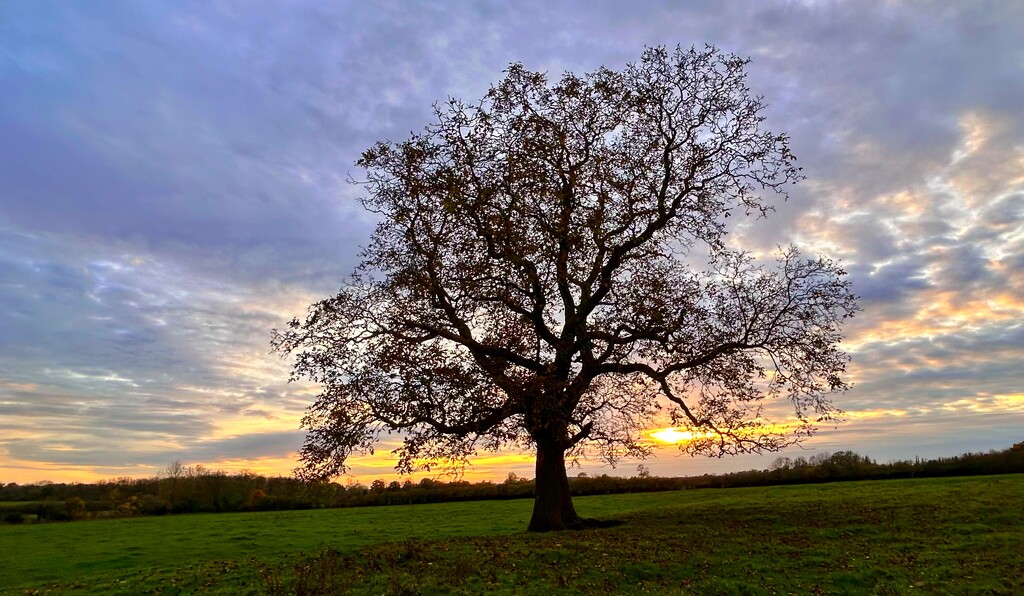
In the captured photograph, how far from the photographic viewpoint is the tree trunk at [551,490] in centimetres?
2222

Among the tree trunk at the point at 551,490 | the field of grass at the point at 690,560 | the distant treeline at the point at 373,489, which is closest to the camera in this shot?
the field of grass at the point at 690,560

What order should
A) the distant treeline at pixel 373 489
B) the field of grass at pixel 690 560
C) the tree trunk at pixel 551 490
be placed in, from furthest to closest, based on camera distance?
the distant treeline at pixel 373 489 < the tree trunk at pixel 551 490 < the field of grass at pixel 690 560

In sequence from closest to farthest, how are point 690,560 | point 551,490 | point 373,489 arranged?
point 690,560
point 551,490
point 373,489

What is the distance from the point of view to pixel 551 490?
73.5 ft

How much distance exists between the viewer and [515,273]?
2109cm

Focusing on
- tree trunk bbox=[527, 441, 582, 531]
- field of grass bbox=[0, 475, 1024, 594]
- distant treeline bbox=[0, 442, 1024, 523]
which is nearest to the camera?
field of grass bbox=[0, 475, 1024, 594]

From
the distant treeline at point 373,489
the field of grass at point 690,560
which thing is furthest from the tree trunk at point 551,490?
the distant treeline at point 373,489

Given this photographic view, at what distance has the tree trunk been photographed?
2222cm

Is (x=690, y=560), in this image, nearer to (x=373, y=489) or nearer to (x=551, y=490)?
(x=551, y=490)

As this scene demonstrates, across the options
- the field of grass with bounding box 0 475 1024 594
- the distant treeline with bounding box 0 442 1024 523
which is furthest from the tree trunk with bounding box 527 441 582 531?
the distant treeline with bounding box 0 442 1024 523

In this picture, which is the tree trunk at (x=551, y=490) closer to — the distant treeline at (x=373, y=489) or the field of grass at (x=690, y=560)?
the field of grass at (x=690, y=560)

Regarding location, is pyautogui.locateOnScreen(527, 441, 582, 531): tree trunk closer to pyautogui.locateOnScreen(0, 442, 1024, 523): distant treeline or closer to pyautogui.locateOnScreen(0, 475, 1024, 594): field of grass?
pyautogui.locateOnScreen(0, 475, 1024, 594): field of grass

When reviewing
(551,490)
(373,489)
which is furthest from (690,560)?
(373,489)

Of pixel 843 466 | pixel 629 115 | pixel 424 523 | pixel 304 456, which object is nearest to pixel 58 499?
pixel 424 523
